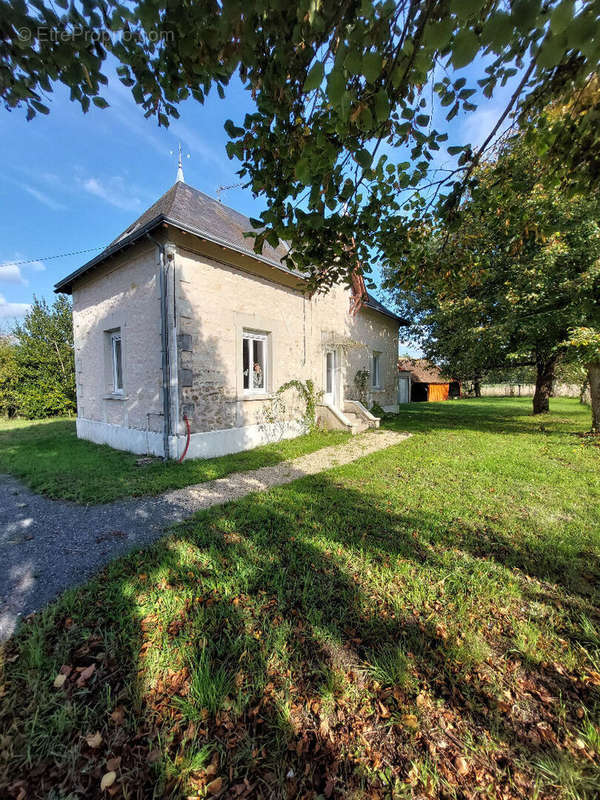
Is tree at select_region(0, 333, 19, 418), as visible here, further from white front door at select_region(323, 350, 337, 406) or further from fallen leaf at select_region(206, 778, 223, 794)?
fallen leaf at select_region(206, 778, 223, 794)

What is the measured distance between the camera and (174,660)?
1.99 m

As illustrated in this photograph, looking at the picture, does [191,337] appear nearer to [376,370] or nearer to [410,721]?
[410,721]

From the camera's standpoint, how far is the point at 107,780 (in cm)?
142

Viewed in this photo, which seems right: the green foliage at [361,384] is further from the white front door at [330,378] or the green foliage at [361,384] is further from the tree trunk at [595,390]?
the tree trunk at [595,390]

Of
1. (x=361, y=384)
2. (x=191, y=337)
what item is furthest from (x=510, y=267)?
(x=191, y=337)

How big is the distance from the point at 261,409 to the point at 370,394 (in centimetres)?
696

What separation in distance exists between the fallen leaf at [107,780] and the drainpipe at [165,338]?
18.5 ft

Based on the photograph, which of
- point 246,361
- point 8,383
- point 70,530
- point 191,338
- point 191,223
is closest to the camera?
point 70,530

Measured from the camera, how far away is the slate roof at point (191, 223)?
6.63 m

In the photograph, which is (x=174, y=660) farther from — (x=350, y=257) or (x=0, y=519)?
(x=350, y=257)

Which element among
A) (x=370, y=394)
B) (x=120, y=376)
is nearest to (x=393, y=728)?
(x=120, y=376)

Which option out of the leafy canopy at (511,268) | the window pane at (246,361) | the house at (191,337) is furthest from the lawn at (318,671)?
the window pane at (246,361)

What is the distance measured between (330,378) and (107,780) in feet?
35.9

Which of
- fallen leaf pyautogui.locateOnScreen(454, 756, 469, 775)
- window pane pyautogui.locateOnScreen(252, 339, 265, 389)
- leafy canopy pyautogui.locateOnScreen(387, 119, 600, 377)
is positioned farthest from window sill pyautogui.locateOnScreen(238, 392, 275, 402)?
fallen leaf pyautogui.locateOnScreen(454, 756, 469, 775)
